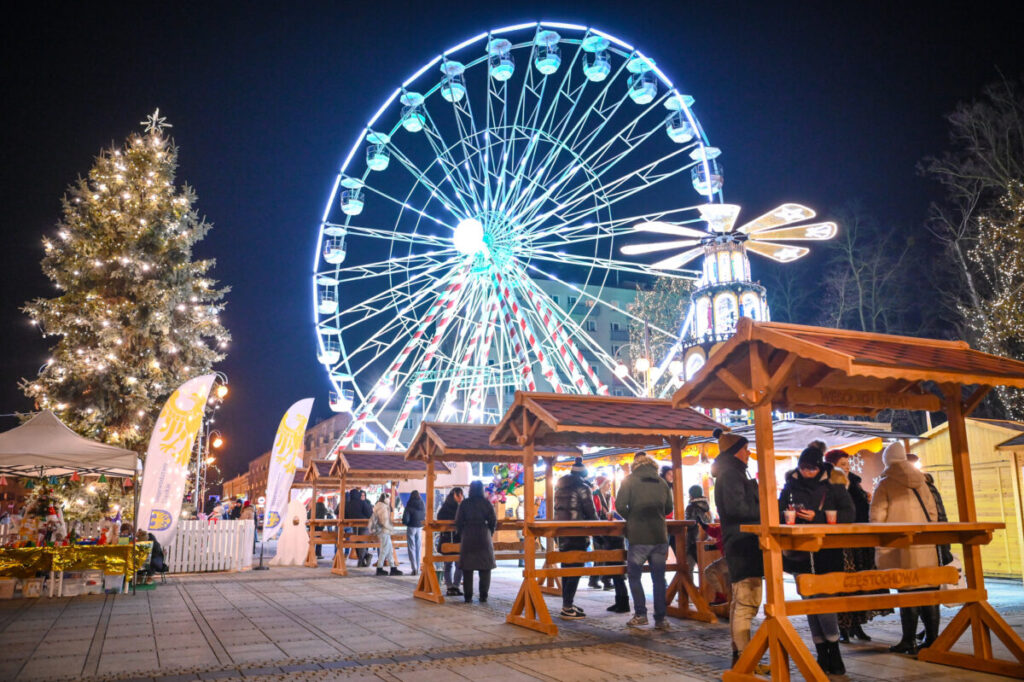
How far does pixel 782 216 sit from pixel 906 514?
1630 centimetres

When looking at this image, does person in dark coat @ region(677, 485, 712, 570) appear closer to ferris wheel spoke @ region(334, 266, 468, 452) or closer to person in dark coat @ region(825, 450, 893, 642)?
person in dark coat @ region(825, 450, 893, 642)

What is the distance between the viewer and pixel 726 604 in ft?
29.2

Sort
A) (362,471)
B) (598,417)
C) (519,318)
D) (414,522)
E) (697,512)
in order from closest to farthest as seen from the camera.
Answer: (598,417) < (697,512) < (414,522) < (362,471) < (519,318)

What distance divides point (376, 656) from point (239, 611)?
4151 mm

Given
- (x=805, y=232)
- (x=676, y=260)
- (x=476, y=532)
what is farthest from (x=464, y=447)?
(x=805, y=232)

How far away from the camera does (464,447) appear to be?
11289mm

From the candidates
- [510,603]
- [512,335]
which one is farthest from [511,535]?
[510,603]

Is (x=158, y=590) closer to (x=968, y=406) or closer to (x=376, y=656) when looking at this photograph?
(x=376, y=656)

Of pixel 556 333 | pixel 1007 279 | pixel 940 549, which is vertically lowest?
pixel 940 549

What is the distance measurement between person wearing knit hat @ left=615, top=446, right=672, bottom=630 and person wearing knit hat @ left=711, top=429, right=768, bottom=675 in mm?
1965

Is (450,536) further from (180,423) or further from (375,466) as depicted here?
(180,423)

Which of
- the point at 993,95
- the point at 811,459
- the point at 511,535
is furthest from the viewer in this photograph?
the point at 993,95

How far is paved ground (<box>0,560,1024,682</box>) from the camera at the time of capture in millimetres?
6016

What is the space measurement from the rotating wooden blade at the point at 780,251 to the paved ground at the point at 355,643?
12940 mm
